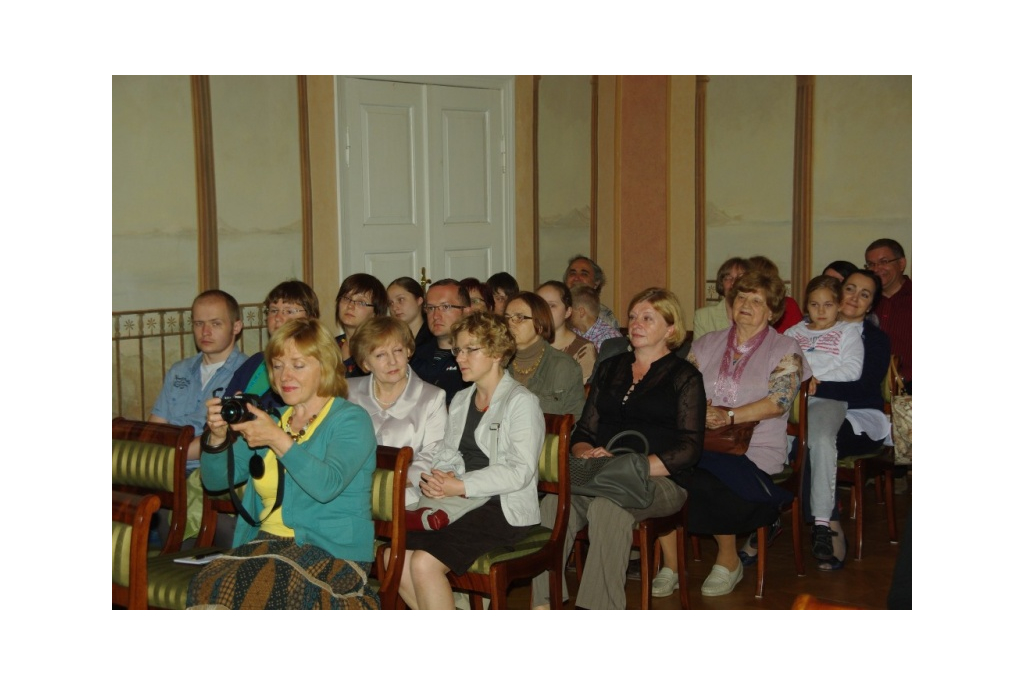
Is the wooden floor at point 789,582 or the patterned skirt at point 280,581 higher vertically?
the patterned skirt at point 280,581

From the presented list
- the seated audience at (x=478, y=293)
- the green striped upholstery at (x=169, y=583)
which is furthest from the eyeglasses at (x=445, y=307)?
the green striped upholstery at (x=169, y=583)

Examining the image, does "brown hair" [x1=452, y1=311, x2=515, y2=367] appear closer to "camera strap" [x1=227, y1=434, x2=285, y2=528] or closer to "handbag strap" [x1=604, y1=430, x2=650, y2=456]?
"handbag strap" [x1=604, y1=430, x2=650, y2=456]

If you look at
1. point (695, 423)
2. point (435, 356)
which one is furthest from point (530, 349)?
point (695, 423)

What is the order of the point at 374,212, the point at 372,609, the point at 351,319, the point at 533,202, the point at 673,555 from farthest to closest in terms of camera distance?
the point at 533,202, the point at 374,212, the point at 351,319, the point at 673,555, the point at 372,609

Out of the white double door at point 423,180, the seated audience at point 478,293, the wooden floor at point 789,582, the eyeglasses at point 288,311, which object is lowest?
the wooden floor at point 789,582

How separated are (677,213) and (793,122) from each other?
43.9 inches

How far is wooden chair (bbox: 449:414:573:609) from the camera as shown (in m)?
3.37

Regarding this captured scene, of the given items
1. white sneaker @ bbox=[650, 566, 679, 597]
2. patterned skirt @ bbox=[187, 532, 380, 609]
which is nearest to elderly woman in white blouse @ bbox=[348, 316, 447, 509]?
patterned skirt @ bbox=[187, 532, 380, 609]

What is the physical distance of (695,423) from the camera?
388 cm

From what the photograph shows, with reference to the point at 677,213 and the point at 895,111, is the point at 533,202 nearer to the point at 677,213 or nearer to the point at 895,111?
the point at 677,213

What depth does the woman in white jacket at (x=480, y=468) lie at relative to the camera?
3.35 meters

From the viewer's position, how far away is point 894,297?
604 centimetres

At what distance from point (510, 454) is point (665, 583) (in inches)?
49.6

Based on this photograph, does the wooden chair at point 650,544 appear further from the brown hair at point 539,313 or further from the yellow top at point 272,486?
the yellow top at point 272,486
